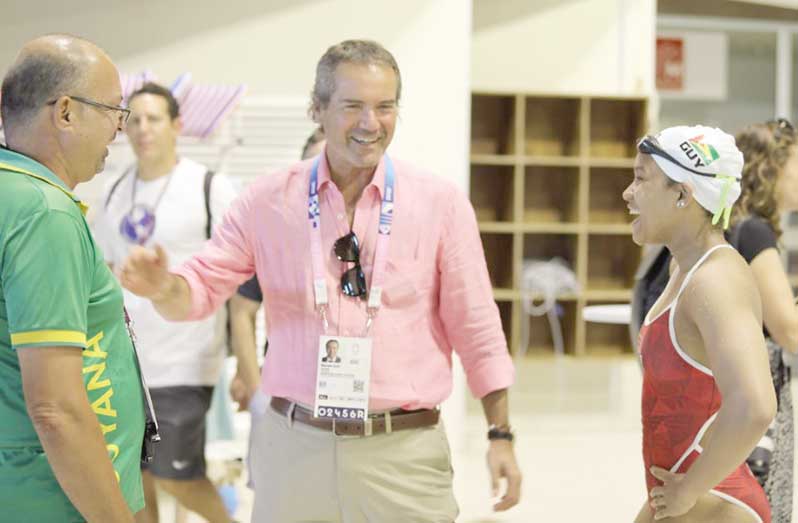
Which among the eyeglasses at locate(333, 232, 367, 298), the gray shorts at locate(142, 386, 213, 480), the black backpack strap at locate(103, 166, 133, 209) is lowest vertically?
the gray shorts at locate(142, 386, 213, 480)

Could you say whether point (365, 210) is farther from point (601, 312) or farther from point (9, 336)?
point (601, 312)

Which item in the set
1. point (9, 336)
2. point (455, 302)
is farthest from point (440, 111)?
point (9, 336)

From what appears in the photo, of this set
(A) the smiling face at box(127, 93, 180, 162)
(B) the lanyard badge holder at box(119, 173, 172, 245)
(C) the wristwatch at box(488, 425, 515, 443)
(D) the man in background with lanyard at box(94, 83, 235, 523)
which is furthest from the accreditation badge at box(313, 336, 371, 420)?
(A) the smiling face at box(127, 93, 180, 162)

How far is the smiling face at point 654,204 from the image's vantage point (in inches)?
80.2

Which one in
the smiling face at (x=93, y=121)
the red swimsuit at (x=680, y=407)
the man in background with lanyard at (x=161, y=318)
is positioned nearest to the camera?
the smiling face at (x=93, y=121)

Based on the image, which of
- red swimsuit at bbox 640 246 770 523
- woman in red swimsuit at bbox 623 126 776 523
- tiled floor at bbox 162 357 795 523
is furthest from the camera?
tiled floor at bbox 162 357 795 523

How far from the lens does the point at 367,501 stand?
2.38m

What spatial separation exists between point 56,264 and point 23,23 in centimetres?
461

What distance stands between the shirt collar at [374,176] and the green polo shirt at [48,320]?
0.79m

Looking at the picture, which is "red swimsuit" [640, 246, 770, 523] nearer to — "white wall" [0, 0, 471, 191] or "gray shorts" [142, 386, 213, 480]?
"gray shorts" [142, 386, 213, 480]

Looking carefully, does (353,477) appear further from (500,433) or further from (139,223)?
(139,223)

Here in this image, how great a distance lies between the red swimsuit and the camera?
1.96 metres

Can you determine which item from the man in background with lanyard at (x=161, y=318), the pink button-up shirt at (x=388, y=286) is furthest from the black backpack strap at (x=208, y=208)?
the pink button-up shirt at (x=388, y=286)

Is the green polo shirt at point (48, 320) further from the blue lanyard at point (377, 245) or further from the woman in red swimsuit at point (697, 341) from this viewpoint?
the woman in red swimsuit at point (697, 341)
